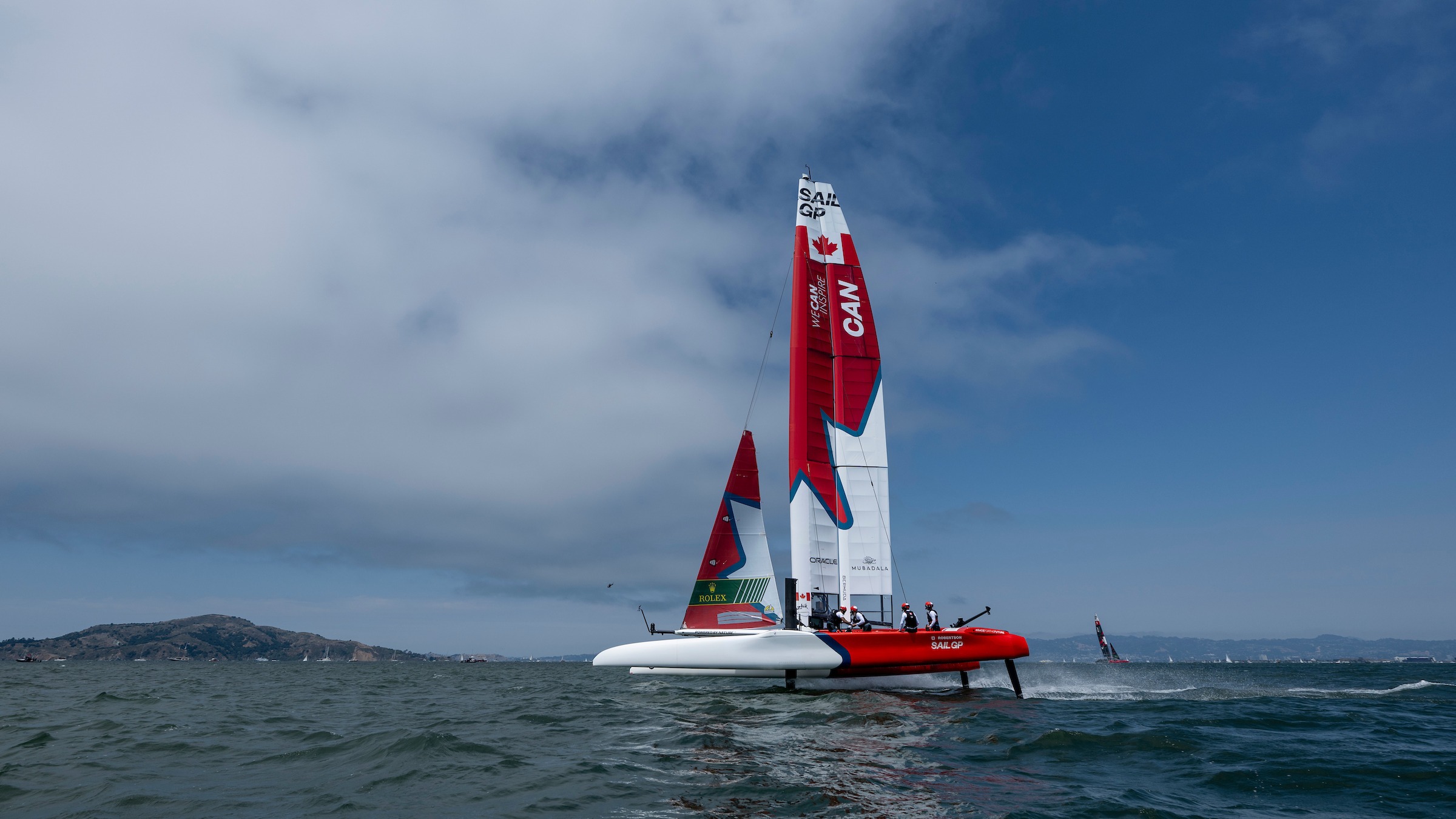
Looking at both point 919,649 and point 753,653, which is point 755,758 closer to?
point 753,653

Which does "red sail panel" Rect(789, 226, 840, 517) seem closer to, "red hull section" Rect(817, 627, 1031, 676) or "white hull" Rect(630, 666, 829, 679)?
"red hull section" Rect(817, 627, 1031, 676)

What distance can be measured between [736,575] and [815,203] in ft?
36.3

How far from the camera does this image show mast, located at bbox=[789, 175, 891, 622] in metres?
18.8

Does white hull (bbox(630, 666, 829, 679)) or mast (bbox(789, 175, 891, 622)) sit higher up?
mast (bbox(789, 175, 891, 622))

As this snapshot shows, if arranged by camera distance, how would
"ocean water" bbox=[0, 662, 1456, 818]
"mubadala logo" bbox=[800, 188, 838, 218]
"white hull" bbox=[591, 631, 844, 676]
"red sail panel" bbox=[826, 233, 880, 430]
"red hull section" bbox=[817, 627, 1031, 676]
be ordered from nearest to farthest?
"ocean water" bbox=[0, 662, 1456, 818], "white hull" bbox=[591, 631, 844, 676], "red hull section" bbox=[817, 627, 1031, 676], "red sail panel" bbox=[826, 233, 880, 430], "mubadala logo" bbox=[800, 188, 838, 218]

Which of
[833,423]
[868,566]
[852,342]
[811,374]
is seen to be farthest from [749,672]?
[852,342]

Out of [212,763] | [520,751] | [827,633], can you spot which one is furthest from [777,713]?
[212,763]

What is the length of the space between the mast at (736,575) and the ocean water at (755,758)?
15.1ft

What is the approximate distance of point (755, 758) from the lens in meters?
8.70

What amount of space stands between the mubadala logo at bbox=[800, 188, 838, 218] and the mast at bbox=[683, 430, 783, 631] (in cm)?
815

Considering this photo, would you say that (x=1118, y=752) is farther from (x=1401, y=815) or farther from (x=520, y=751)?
(x=520, y=751)

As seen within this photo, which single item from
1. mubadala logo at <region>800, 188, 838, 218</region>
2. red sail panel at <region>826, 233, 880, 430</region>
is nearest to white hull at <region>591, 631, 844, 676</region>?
red sail panel at <region>826, 233, 880, 430</region>

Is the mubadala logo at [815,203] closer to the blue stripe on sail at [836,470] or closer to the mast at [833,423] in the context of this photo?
the mast at [833,423]

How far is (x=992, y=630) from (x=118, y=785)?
15680 mm
